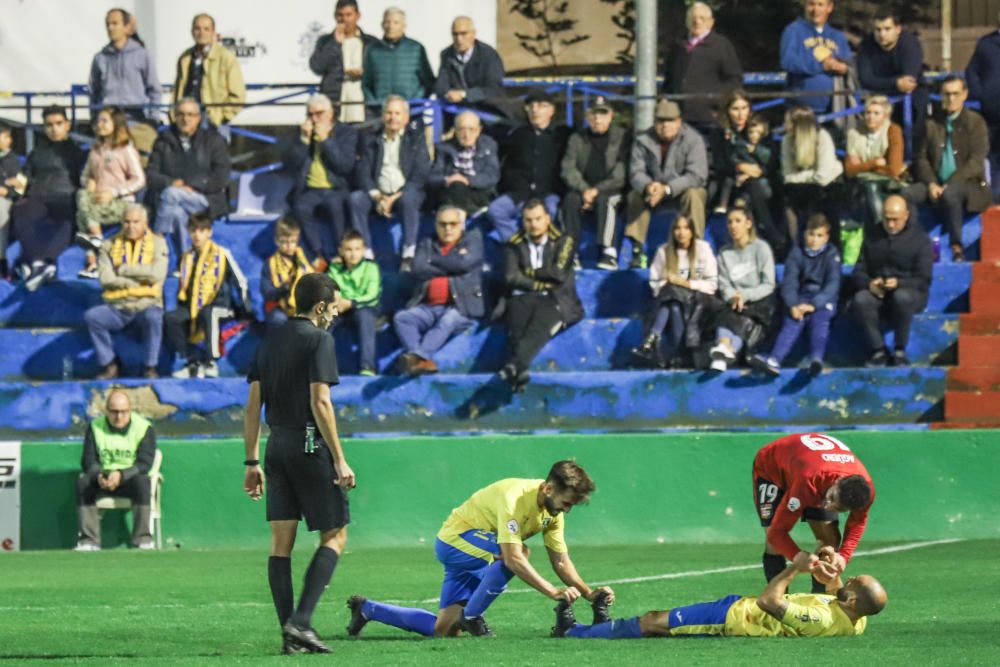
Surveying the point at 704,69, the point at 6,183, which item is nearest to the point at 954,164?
the point at 704,69

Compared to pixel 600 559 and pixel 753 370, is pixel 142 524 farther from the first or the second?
pixel 753 370

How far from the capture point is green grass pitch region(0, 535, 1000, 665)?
8336 mm

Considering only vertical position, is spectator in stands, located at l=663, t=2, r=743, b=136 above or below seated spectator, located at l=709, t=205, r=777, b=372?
above

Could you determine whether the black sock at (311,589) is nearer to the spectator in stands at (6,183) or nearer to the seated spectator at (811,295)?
the seated spectator at (811,295)

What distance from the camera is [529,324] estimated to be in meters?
16.6

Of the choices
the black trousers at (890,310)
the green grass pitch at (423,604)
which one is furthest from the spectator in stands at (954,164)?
the green grass pitch at (423,604)

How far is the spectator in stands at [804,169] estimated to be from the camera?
17.2 m

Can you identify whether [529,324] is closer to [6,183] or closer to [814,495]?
[6,183]

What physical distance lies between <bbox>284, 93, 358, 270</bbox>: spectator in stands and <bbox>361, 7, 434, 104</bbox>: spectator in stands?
0.78 meters

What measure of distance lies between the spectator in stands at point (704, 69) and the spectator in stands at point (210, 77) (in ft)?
15.0

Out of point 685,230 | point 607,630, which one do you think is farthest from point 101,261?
point 607,630

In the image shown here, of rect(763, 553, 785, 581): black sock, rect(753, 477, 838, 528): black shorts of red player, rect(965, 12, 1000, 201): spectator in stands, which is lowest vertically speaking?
rect(763, 553, 785, 581): black sock

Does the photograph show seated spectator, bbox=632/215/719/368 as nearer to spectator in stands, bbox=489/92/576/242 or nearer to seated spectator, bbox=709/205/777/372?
seated spectator, bbox=709/205/777/372

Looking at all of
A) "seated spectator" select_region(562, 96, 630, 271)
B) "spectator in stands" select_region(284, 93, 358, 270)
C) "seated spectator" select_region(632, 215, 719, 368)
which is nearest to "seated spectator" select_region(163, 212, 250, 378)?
"spectator in stands" select_region(284, 93, 358, 270)
